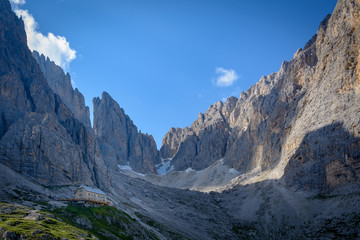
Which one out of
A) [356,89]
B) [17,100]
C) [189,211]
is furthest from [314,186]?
[17,100]

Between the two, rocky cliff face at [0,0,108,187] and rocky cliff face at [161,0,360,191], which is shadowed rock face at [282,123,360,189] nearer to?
rocky cliff face at [161,0,360,191]

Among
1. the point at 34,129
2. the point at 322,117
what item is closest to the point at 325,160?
the point at 322,117

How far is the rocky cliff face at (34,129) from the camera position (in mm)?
83312

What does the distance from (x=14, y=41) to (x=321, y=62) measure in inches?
5045

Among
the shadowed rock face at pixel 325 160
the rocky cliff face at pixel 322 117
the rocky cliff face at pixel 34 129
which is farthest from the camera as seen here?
the rocky cliff face at pixel 34 129

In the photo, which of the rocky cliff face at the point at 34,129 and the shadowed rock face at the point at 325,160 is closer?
the shadowed rock face at the point at 325,160

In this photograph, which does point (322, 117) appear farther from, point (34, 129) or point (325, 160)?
point (34, 129)

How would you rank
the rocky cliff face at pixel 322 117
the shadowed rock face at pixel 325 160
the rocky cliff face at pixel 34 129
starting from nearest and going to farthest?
1. the shadowed rock face at pixel 325 160
2. the rocky cliff face at pixel 322 117
3. the rocky cliff face at pixel 34 129

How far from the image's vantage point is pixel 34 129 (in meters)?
90.7

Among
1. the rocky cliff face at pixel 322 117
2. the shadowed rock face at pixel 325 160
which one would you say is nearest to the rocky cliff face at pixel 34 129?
the shadowed rock face at pixel 325 160

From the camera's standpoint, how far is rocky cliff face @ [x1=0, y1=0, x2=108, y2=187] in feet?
273

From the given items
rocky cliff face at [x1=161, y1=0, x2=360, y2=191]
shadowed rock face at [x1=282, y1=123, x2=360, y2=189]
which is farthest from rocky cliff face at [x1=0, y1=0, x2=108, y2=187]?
rocky cliff face at [x1=161, y1=0, x2=360, y2=191]

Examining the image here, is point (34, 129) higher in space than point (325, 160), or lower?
higher

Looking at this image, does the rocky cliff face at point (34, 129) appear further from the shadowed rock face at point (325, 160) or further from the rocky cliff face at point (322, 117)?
the rocky cliff face at point (322, 117)
